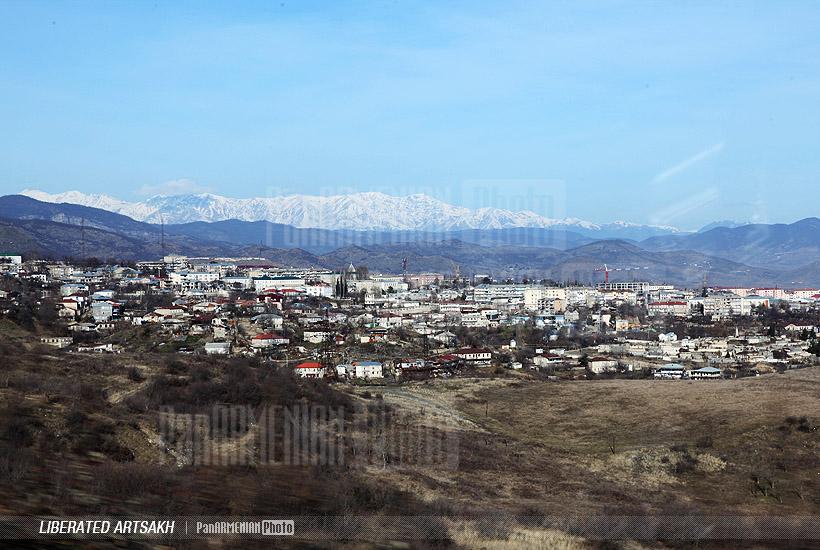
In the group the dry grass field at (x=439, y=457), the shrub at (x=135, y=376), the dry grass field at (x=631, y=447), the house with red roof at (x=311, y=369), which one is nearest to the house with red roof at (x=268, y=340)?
the house with red roof at (x=311, y=369)

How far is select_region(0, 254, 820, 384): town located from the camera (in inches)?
1033

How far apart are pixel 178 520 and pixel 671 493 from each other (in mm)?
7639

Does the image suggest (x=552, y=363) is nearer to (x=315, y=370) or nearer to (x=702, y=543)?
(x=315, y=370)

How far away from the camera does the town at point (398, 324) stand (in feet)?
86.1

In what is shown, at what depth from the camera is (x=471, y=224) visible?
4476 inches

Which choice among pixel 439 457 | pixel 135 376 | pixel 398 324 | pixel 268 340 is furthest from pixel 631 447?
pixel 398 324

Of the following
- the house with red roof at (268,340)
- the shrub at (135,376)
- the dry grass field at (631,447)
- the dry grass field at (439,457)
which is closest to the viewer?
the dry grass field at (439,457)

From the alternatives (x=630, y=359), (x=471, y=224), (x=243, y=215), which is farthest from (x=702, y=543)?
(x=243, y=215)

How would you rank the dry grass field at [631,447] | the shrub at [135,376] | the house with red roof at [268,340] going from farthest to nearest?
1. the house with red roof at [268,340]
2. the shrub at [135,376]
3. the dry grass field at [631,447]

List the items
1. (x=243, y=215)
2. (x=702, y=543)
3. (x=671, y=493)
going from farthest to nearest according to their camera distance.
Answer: (x=243, y=215), (x=671, y=493), (x=702, y=543)

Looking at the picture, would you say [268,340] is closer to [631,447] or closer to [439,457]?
[631,447]

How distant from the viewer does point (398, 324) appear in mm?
37781

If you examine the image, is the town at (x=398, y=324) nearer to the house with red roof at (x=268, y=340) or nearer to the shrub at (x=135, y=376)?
the house with red roof at (x=268, y=340)

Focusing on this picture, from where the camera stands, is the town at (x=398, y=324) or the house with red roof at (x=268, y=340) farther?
the house with red roof at (x=268, y=340)
